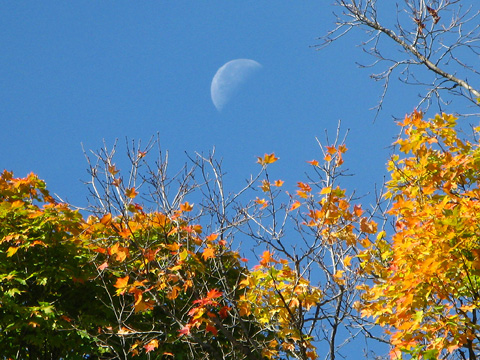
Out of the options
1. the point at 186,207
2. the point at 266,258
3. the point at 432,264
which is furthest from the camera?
the point at 186,207

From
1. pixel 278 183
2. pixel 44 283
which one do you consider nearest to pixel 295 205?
pixel 278 183

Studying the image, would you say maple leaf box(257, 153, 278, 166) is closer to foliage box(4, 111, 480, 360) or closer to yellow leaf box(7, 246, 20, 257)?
foliage box(4, 111, 480, 360)

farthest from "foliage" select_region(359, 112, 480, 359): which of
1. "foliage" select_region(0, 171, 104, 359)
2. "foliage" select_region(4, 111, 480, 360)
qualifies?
"foliage" select_region(0, 171, 104, 359)

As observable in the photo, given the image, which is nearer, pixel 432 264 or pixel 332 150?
pixel 432 264

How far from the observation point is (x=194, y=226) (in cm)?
619

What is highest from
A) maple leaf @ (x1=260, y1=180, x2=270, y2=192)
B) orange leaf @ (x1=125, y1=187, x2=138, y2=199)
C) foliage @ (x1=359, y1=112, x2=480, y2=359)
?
maple leaf @ (x1=260, y1=180, x2=270, y2=192)

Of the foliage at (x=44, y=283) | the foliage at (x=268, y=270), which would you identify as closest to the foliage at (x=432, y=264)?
the foliage at (x=268, y=270)

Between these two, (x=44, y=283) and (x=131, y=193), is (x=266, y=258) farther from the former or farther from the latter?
(x=44, y=283)

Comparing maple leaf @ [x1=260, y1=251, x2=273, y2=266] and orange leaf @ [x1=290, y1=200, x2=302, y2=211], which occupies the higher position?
orange leaf @ [x1=290, y1=200, x2=302, y2=211]

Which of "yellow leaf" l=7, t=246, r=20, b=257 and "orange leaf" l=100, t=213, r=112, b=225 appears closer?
"orange leaf" l=100, t=213, r=112, b=225

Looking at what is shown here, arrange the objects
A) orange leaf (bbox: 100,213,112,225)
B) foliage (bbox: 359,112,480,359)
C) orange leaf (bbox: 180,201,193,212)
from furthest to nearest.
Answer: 1. orange leaf (bbox: 180,201,193,212)
2. orange leaf (bbox: 100,213,112,225)
3. foliage (bbox: 359,112,480,359)

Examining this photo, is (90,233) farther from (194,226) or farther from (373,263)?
(373,263)

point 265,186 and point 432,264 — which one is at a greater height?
point 265,186

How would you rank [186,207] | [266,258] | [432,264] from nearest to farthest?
1. [432,264]
2. [266,258]
3. [186,207]
